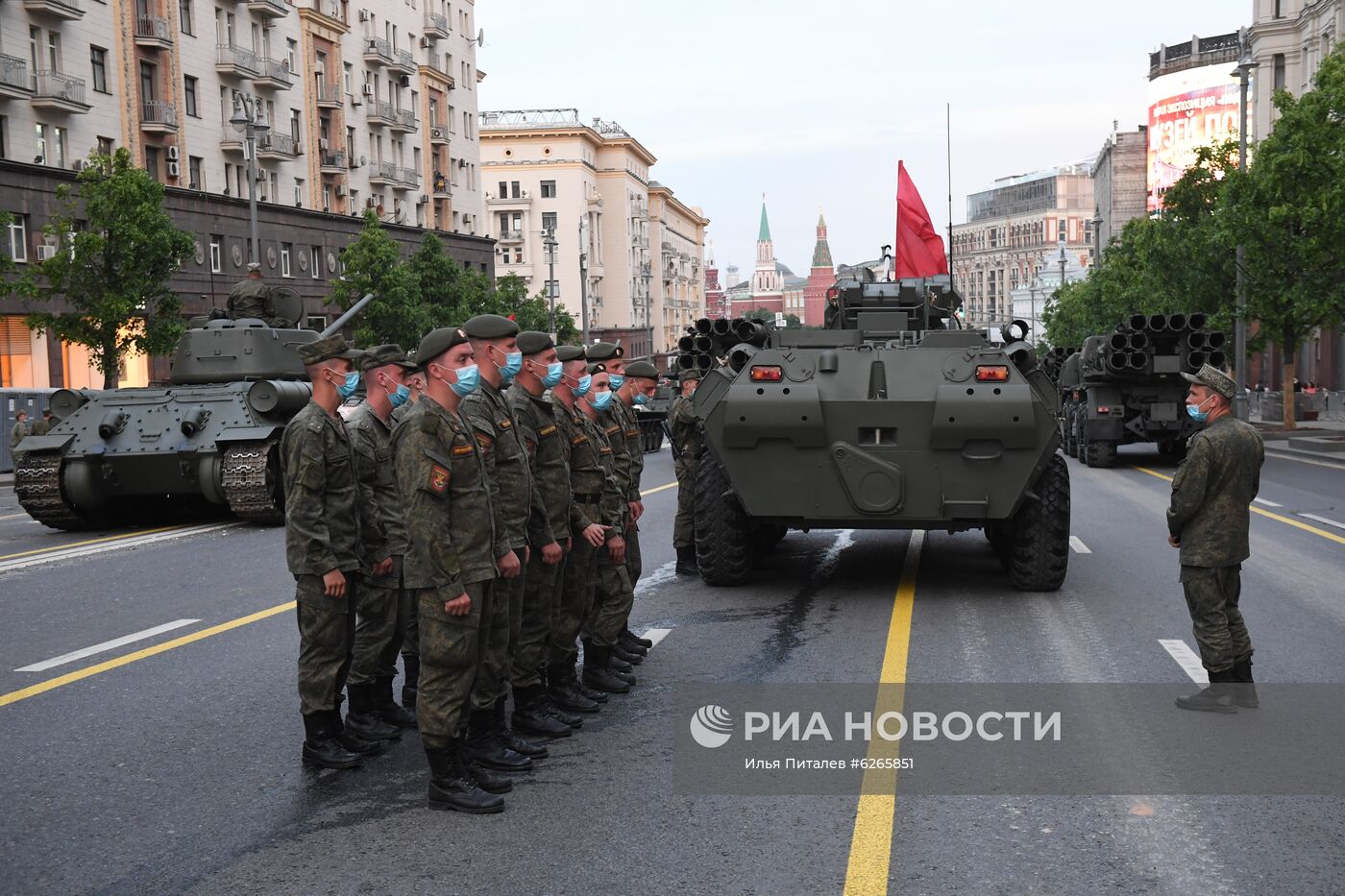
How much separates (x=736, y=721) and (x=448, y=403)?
2.29 metres

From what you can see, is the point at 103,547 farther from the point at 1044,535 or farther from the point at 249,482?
the point at 1044,535

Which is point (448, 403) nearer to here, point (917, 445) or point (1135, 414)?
point (917, 445)

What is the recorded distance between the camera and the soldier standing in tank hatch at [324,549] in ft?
21.5

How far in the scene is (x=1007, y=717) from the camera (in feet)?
23.6

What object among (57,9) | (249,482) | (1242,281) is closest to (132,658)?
(249,482)

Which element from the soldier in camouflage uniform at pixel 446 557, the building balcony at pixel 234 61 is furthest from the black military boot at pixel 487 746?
the building balcony at pixel 234 61

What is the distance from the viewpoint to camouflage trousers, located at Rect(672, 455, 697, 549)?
12.2m

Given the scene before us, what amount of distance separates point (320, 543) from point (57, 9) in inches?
1312

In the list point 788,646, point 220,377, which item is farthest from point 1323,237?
point 788,646

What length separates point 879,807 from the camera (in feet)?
19.3

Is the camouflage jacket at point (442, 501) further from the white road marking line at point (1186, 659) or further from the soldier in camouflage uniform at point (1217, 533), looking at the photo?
the white road marking line at point (1186, 659)

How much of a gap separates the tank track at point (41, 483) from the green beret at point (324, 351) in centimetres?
1099

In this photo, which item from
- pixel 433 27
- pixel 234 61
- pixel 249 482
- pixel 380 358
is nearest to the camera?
pixel 380 358

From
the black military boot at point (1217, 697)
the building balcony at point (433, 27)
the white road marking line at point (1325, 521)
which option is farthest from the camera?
the building balcony at point (433, 27)
